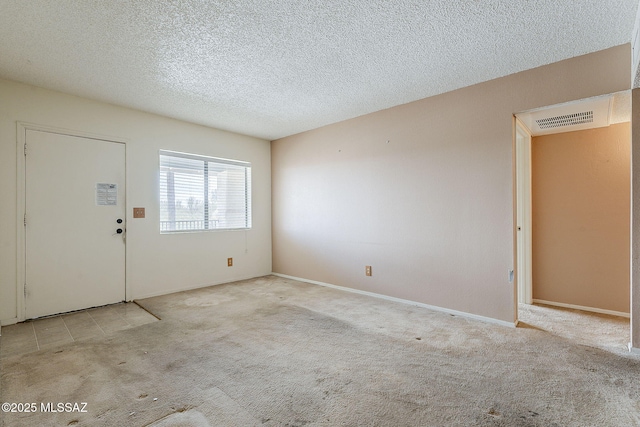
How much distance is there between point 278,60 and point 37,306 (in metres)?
3.73

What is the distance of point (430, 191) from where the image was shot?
3576 mm

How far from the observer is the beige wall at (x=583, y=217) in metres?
3.35

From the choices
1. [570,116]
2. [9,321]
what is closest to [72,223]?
[9,321]

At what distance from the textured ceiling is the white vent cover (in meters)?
0.46

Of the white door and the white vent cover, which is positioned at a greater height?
the white vent cover

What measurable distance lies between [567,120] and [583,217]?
1.23 meters

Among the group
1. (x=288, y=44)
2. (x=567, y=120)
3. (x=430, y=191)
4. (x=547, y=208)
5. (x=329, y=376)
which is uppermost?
(x=288, y=44)

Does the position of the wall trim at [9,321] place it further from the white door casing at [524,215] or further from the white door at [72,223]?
the white door casing at [524,215]

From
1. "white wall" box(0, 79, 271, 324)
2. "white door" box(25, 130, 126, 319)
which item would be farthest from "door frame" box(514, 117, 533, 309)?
"white door" box(25, 130, 126, 319)

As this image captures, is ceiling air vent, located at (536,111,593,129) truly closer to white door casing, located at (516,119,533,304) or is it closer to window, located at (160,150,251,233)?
white door casing, located at (516,119,533,304)

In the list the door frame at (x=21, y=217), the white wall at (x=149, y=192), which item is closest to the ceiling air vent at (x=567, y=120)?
the white wall at (x=149, y=192)

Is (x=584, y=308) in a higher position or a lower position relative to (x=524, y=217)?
lower

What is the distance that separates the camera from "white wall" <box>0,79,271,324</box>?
3.09 metres

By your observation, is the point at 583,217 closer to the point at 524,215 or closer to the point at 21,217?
the point at 524,215
